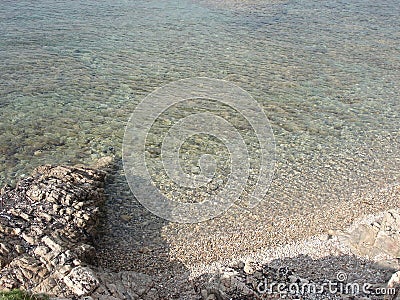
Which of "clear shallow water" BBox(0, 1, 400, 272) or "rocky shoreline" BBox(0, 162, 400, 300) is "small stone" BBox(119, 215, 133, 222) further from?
"rocky shoreline" BBox(0, 162, 400, 300)

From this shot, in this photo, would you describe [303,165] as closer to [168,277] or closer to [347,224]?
[347,224]

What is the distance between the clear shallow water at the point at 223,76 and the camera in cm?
1390

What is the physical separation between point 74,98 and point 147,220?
30.1ft

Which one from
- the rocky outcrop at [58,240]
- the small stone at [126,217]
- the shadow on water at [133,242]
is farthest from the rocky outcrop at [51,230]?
the small stone at [126,217]

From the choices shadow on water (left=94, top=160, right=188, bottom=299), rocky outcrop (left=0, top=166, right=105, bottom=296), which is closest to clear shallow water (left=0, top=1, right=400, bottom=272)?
shadow on water (left=94, top=160, right=188, bottom=299)

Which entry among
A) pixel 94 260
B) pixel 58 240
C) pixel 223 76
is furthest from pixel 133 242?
pixel 223 76

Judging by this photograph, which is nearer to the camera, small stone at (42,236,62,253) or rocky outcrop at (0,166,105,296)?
rocky outcrop at (0,166,105,296)

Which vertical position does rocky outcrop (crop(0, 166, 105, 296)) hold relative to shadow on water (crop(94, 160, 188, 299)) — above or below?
above

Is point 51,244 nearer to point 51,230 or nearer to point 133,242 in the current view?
point 51,230

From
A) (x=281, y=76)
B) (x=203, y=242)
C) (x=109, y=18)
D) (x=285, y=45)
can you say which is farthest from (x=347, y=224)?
(x=109, y=18)

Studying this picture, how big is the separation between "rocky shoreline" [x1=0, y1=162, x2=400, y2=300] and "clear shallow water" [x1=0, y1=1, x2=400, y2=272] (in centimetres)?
128

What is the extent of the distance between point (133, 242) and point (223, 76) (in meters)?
12.4

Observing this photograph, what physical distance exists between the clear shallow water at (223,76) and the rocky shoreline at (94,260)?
128cm

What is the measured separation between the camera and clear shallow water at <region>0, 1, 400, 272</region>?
13.9m
